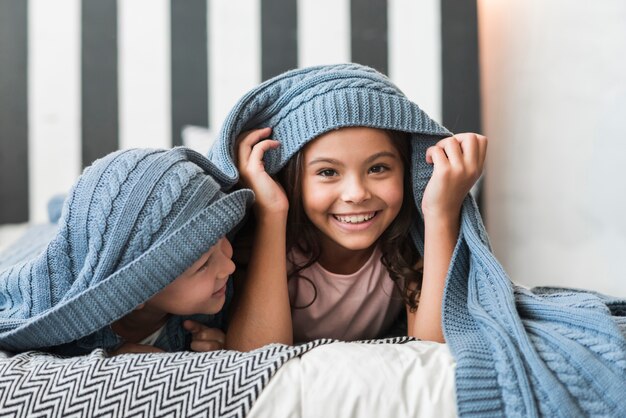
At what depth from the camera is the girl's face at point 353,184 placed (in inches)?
42.9

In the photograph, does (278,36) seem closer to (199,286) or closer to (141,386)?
(199,286)

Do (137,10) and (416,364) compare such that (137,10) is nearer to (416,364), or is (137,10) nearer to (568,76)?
(568,76)

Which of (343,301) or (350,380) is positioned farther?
(343,301)

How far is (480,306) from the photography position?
93 centimetres

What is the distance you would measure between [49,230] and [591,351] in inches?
51.1

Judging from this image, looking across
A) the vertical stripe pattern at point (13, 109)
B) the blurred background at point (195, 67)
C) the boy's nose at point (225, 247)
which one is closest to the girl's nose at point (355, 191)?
the boy's nose at point (225, 247)

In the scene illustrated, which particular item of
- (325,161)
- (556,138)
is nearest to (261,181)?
(325,161)

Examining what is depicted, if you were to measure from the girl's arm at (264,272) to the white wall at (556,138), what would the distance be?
2.88 ft

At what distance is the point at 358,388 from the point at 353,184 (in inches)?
17.4

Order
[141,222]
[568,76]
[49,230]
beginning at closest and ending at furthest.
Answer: [141,222], [49,230], [568,76]

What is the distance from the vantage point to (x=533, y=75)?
6.17ft

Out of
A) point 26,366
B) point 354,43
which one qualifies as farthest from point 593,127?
point 26,366

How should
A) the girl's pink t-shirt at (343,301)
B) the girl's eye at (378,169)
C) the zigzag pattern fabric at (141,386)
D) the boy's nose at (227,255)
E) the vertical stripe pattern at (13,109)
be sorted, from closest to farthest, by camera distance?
the zigzag pattern fabric at (141,386)
the boy's nose at (227,255)
the girl's eye at (378,169)
the girl's pink t-shirt at (343,301)
the vertical stripe pattern at (13,109)

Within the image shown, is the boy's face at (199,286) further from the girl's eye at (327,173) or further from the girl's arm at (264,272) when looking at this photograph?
the girl's eye at (327,173)
